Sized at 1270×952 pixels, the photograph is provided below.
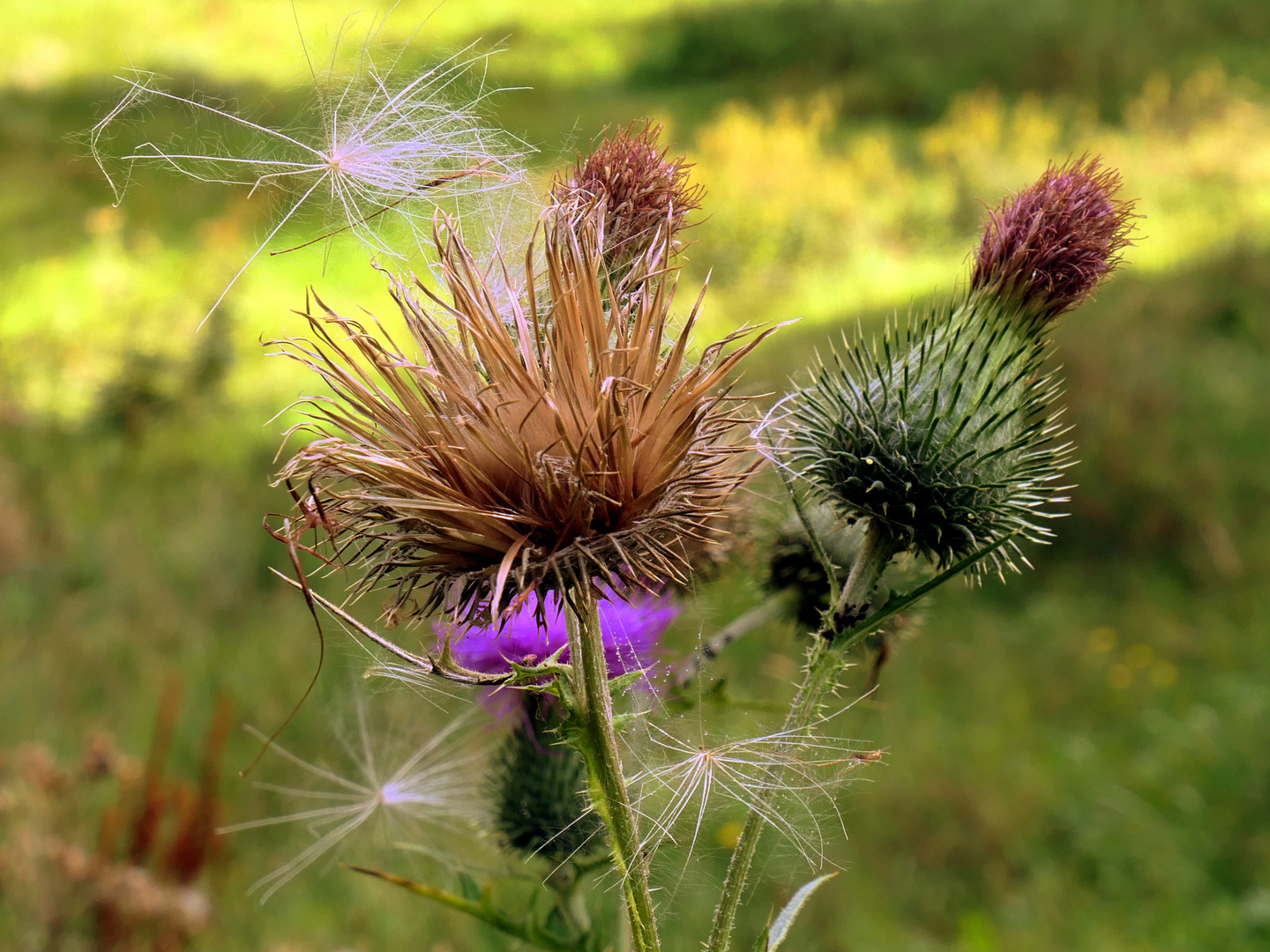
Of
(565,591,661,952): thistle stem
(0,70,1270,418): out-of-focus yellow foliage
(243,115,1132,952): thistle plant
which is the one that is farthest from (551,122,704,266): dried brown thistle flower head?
(0,70,1270,418): out-of-focus yellow foliage

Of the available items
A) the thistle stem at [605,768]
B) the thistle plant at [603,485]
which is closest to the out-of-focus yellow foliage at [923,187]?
the thistle plant at [603,485]

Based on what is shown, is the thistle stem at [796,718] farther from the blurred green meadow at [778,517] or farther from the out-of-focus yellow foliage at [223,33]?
the out-of-focus yellow foliage at [223,33]

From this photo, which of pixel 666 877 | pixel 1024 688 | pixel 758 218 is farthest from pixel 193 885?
pixel 758 218

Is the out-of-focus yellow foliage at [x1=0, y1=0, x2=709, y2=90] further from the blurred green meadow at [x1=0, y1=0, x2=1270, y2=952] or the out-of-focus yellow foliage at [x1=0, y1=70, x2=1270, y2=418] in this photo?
the out-of-focus yellow foliage at [x1=0, y1=70, x2=1270, y2=418]

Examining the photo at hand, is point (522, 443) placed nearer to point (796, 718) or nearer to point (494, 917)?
point (796, 718)

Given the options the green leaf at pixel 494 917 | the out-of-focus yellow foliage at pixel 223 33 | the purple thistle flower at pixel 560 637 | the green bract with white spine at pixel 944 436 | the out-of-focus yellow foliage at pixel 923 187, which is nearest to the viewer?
the green leaf at pixel 494 917
